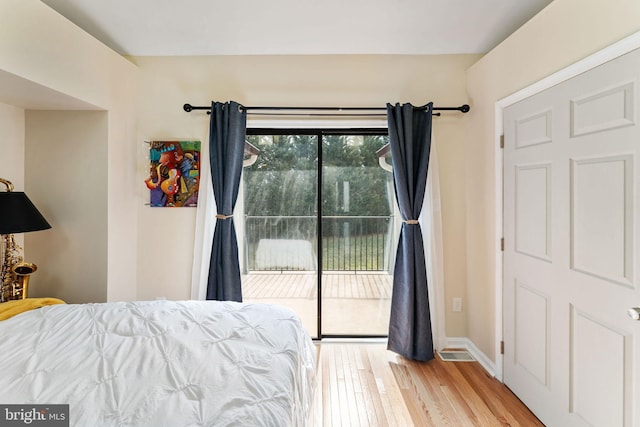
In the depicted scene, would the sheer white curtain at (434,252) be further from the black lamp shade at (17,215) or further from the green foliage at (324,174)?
the black lamp shade at (17,215)

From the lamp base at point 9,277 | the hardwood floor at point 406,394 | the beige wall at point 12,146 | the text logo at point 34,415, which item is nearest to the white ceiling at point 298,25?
the beige wall at point 12,146

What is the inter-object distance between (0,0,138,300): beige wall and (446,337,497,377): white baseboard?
2891mm

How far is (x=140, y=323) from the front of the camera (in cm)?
152

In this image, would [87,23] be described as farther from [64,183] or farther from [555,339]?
[555,339]

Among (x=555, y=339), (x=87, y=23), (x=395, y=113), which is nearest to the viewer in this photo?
(x=555, y=339)

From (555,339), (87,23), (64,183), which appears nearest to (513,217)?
(555,339)

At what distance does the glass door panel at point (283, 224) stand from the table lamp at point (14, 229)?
1.47 m

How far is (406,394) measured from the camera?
2.03 meters

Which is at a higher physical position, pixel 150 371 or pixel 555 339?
pixel 150 371

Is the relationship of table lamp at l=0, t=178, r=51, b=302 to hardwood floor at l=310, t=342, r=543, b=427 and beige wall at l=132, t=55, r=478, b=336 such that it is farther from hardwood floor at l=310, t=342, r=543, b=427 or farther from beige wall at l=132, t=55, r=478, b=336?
hardwood floor at l=310, t=342, r=543, b=427

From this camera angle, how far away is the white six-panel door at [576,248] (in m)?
1.31

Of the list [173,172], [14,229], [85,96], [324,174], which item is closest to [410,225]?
[324,174]

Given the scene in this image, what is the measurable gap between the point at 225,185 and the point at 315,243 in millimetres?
958

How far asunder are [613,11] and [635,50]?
238mm
